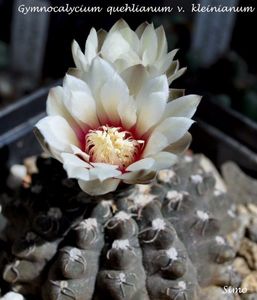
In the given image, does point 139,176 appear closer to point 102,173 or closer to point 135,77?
point 102,173

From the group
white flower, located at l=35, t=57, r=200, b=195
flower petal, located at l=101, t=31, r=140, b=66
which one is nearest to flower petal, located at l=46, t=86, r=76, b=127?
white flower, located at l=35, t=57, r=200, b=195

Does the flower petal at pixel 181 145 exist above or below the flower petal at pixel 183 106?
below

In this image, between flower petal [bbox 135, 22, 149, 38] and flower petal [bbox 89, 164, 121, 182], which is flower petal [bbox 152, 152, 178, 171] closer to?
flower petal [bbox 89, 164, 121, 182]

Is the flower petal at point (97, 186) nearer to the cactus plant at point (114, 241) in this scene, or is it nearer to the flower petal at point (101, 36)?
the cactus plant at point (114, 241)

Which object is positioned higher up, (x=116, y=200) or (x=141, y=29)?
(x=141, y=29)

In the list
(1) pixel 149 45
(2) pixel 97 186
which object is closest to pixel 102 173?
(2) pixel 97 186

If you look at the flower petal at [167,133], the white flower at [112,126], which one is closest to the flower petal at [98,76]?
the white flower at [112,126]
